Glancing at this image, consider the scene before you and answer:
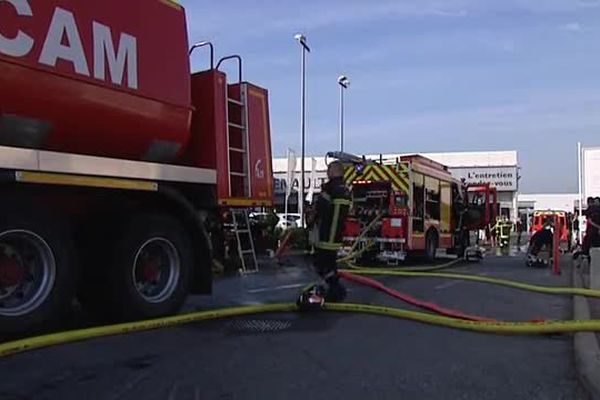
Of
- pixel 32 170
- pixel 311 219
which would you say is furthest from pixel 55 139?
pixel 311 219

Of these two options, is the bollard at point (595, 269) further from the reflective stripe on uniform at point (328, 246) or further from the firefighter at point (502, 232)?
the firefighter at point (502, 232)

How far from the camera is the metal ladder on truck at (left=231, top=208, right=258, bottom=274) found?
371 inches

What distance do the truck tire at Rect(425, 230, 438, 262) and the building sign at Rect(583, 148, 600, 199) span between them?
9479mm

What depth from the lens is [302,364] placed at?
5.69 metres

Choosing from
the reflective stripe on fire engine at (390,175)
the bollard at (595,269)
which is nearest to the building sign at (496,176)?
the reflective stripe on fire engine at (390,175)

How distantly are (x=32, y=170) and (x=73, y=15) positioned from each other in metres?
1.51

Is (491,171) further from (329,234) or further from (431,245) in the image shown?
(329,234)

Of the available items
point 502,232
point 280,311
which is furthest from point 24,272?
point 502,232

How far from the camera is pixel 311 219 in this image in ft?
27.7

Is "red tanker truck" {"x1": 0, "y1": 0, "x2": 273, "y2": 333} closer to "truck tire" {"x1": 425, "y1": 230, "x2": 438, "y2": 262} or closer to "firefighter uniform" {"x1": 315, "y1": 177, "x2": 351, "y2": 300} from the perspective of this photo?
"firefighter uniform" {"x1": 315, "y1": 177, "x2": 351, "y2": 300}

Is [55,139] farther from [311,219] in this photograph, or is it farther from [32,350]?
[311,219]

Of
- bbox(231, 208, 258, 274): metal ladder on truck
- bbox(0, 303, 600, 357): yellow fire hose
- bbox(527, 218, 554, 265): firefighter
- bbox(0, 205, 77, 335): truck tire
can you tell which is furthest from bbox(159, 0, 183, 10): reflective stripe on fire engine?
bbox(527, 218, 554, 265): firefighter

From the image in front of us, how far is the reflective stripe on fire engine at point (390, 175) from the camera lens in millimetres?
16656

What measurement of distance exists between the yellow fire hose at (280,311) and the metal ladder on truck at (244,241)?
52.2 inches
